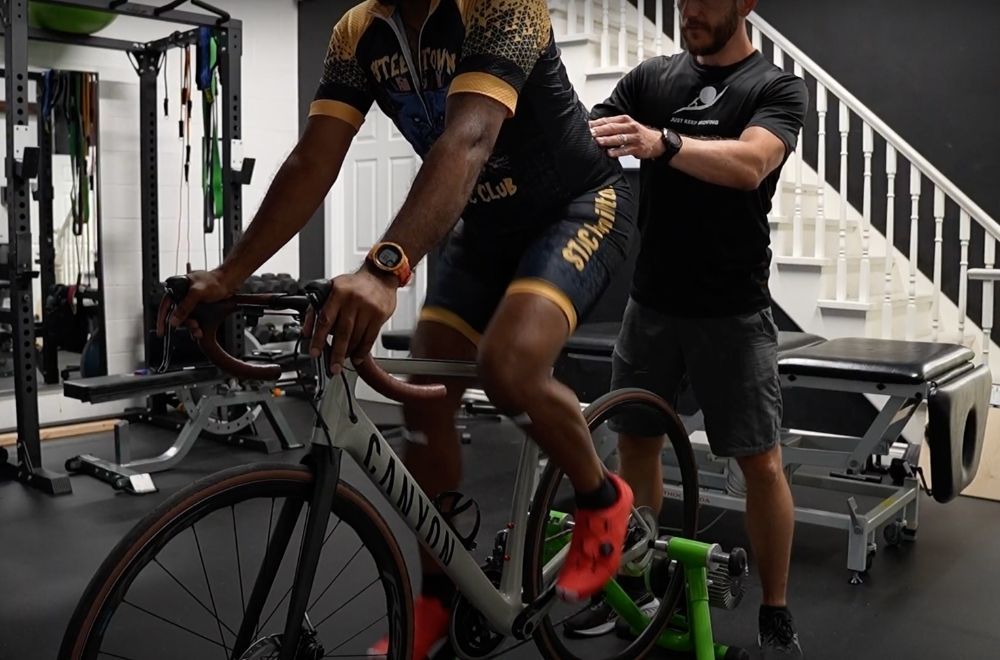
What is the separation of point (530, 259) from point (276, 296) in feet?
1.71

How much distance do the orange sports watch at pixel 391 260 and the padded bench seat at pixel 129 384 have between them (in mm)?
3028

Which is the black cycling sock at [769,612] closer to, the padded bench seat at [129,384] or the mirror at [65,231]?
the padded bench seat at [129,384]

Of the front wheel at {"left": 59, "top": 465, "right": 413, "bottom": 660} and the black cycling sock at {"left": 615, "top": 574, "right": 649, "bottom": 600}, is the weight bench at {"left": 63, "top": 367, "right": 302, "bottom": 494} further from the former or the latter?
the black cycling sock at {"left": 615, "top": 574, "right": 649, "bottom": 600}

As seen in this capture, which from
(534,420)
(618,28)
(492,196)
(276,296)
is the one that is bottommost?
(534,420)

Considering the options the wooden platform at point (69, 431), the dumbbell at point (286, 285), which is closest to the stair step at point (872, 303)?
the dumbbell at point (286, 285)

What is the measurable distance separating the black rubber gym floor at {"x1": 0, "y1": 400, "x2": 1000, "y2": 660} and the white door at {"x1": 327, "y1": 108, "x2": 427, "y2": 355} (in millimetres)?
2117

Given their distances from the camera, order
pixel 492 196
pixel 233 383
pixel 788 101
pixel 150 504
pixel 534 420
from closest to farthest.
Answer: pixel 534 420, pixel 492 196, pixel 788 101, pixel 150 504, pixel 233 383

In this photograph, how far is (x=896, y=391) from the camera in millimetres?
2803

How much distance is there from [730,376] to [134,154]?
4.39m

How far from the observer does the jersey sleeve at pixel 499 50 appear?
1.37 metres

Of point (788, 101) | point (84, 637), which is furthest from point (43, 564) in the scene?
point (788, 101)

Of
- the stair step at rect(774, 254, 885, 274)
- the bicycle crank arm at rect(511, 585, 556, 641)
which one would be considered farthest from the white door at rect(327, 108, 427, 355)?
the bicycle crank arm at rect(511, 585, 556, 641)

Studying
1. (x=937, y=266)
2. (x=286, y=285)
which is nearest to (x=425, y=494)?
(x=937, y=266)

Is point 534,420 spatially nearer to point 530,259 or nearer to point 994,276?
point 530,259
